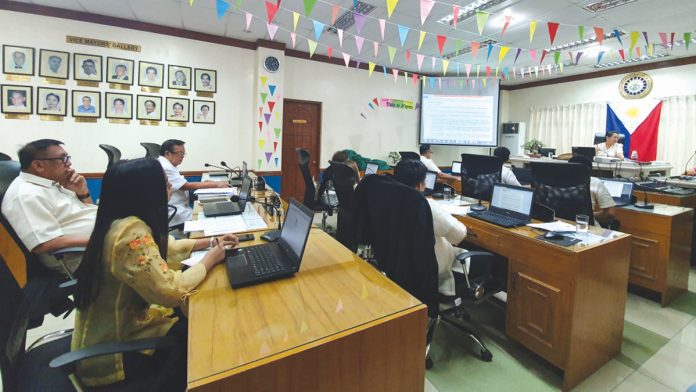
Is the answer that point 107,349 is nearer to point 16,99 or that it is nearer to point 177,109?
point 177,109

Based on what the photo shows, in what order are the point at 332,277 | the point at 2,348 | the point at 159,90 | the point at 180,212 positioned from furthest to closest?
the point at 159,90
the point at 180,212
the point at 332,277
the point at 2,348

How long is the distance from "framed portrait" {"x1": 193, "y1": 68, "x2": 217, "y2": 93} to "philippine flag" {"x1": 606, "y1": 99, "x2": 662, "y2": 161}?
7768 millimetres

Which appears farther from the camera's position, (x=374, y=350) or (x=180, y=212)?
(x=180, y=212)

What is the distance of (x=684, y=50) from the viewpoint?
17.9 feet

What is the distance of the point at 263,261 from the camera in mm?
1388

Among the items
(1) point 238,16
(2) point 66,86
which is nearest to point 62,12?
(2) point 66,86

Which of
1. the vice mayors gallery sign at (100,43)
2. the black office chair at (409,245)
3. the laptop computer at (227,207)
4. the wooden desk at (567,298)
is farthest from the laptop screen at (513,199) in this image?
the vice mayors gallery sign at (100,43)

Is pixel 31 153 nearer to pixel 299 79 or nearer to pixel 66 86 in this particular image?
pixel 66 86

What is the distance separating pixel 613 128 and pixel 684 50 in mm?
1727

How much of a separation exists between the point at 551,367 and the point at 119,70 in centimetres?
592

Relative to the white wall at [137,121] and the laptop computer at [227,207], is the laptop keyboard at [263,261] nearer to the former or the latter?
the laptop computer at [227,207]

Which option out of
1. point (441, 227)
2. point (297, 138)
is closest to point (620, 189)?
point (441, 227)

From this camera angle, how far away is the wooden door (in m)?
6.17

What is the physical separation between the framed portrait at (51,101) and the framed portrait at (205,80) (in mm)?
1668
